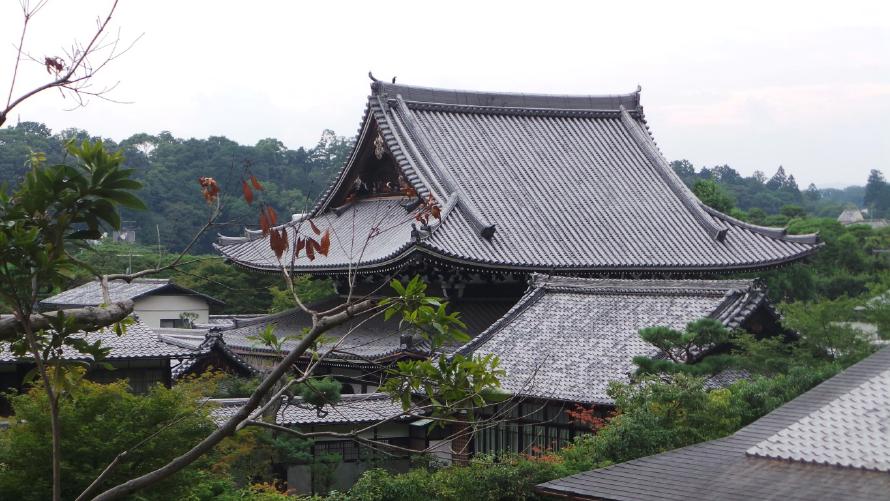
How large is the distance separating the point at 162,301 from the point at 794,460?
40188 millimetres

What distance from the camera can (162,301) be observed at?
45.4 meters

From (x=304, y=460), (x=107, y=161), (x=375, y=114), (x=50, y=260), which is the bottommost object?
(x=304, y=460)

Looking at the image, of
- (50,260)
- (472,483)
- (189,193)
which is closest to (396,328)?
(472,483)

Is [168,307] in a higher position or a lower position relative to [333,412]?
higher

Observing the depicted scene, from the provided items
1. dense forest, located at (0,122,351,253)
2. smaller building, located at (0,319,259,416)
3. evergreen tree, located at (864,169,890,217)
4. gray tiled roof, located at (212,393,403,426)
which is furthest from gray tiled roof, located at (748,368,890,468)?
evergreen tree, located at (864,169,890,217)

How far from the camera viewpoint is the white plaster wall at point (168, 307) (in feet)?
148

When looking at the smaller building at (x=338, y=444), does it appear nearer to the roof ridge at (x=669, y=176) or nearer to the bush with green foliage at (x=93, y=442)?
the bush with green foliage at (x=93, y=442)

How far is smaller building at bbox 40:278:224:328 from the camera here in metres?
43.9

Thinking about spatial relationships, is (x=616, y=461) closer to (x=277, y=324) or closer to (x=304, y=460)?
(x=304, y=460)

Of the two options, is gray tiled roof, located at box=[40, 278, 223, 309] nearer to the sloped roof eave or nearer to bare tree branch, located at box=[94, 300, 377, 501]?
the sloped roof eave

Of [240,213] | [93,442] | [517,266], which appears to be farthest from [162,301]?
[93,442]

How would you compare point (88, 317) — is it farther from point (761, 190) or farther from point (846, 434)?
point (761, 190)

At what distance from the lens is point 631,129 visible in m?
27.9

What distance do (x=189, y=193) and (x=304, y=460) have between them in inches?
2621
